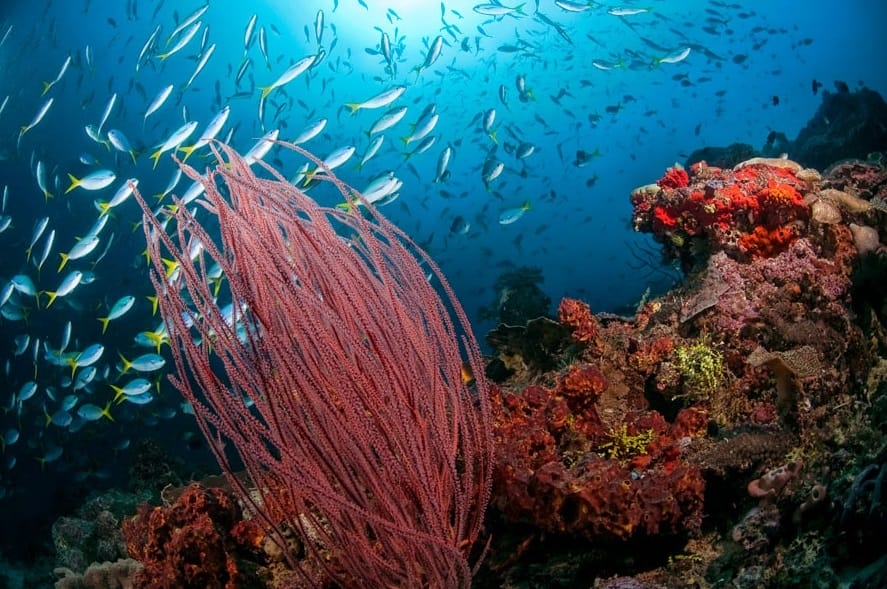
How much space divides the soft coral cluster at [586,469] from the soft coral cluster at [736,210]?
2168 millimetres

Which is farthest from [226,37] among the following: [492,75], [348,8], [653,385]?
[653,385]

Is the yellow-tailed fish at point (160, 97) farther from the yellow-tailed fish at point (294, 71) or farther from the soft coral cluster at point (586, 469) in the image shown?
the soft coral cluster at point (586, 469)

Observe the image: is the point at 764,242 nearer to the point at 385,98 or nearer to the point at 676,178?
the point at 676,178

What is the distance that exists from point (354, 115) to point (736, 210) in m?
13.7

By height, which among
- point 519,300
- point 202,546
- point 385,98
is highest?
point 385,98

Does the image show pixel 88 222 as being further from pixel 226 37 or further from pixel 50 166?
pixel 226 37

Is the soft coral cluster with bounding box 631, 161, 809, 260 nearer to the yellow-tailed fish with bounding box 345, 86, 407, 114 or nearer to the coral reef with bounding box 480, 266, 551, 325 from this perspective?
the yellow-tailed fish with bounding box 345, 86, 407, 114

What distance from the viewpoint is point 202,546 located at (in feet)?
10.6

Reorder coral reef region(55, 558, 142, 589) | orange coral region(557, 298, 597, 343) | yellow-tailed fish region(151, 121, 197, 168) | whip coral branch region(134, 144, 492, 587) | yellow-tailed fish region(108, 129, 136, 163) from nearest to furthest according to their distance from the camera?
1. whip coral branch region(134, 144, 492, 587)
2. coral reef region(55, 558, 142, 589)
3. orange coral region(557, 298, 597, 343)
4. yellow-tailed fish region(151, 121, 197, 168)
5. yellow-tailed fish region(108, 129, 136, 163)

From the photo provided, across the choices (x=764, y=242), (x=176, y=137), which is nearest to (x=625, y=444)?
(x=764, y=242)

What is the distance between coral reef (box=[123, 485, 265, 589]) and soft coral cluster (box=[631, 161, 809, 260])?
4.69 metres

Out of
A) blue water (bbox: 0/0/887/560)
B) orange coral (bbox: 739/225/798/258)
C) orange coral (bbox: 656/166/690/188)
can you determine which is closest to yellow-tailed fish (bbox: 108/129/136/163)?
blue water (bbox: 0/0/887/560)

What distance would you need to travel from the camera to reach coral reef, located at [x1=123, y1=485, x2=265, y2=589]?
3203 mm

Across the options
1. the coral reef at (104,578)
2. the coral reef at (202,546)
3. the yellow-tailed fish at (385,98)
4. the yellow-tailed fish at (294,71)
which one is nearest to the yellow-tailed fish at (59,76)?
the yellow-tailed fish at (294,71)
